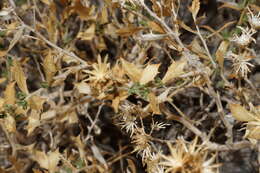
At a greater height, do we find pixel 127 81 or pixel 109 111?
pixel 127 81

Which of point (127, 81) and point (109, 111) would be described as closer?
point (127, 81)

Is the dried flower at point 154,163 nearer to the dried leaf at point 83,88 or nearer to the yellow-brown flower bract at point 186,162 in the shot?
the yellow-brown flower bract at point 186,162

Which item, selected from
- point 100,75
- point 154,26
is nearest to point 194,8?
point 154,26

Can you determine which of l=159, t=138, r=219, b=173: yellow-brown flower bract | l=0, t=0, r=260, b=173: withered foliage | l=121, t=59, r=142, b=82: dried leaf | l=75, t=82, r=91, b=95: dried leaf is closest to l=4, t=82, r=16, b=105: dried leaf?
l=0, t=0, r=260, b=173: withered foliage

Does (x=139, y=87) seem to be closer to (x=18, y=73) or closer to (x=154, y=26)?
(x=154, y=26)

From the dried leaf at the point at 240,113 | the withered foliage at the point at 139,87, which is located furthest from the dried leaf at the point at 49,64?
the dried leaf at the point at 240,113

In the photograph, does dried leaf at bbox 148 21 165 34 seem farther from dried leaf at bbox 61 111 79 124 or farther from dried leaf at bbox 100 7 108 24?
dried leaf at bbox 61 111 79 124

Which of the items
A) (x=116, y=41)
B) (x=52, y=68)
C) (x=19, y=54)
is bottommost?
(x=19, y=54)

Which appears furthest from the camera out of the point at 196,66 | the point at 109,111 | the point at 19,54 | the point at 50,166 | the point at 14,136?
the point at 19,54

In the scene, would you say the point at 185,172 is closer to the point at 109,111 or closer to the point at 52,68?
the point at 52,68

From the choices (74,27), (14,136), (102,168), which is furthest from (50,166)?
(74,27)
